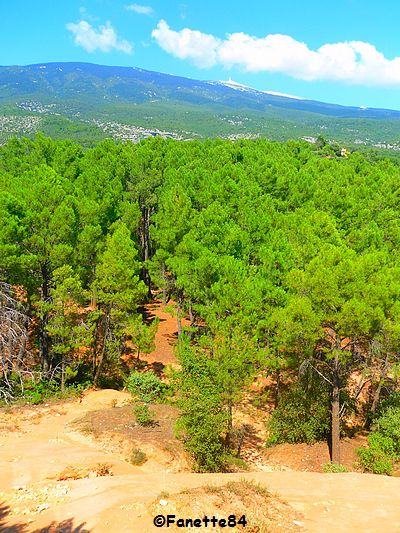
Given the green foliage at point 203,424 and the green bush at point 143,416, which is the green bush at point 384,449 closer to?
the green foliage at point 203,424

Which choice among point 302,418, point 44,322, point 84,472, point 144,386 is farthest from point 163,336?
point 84,472

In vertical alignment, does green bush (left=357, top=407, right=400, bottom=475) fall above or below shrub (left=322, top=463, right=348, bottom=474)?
above

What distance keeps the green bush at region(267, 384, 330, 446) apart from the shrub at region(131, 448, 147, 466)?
6.96 m

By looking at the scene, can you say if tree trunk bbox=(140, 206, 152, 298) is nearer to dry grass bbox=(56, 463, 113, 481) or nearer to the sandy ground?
the sandy ground

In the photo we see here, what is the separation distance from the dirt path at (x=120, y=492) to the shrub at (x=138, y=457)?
398 mm

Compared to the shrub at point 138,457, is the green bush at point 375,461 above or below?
below

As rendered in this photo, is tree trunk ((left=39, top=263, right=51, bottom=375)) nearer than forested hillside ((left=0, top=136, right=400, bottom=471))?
No

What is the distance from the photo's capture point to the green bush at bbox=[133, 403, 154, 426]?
58.2ft

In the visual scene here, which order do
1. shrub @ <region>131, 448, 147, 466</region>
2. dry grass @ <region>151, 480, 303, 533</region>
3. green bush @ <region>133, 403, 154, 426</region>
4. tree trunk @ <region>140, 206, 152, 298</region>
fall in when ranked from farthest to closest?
tree trunk @ <region>140, 206, 152, 298</region> → green bush @ <region>133, 403, 154, 426</region> → shrub @ <region>131, 448, 147, 466</region> → dry grass @ <region>151, 480, 303, 533</region>

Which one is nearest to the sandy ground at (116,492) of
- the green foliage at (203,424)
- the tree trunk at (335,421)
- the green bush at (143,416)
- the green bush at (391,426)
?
the green foliage at (203,424)

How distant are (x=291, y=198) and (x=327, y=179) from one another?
4825mm

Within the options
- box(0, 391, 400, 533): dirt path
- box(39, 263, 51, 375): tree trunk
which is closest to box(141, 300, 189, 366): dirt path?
box(39, 263, 51, 375): tree trunk

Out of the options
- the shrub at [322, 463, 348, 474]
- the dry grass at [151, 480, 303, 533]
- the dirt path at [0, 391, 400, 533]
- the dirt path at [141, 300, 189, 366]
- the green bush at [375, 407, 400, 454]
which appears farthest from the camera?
the dirt path at [141, 300, 189, 366]

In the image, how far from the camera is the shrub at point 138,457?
15.1 meters
